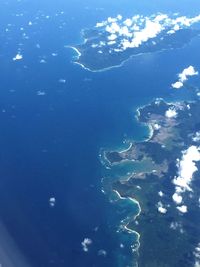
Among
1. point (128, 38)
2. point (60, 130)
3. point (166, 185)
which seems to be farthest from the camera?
point (128, 38)

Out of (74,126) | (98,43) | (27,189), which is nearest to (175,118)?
(74,126)

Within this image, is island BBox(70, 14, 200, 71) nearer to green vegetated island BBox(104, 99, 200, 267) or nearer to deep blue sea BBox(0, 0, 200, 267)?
deep blue sea BBox(0, 0, 200, 267)

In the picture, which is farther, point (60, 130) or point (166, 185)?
point (60, 130)

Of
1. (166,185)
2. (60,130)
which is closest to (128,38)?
→ (60,130)

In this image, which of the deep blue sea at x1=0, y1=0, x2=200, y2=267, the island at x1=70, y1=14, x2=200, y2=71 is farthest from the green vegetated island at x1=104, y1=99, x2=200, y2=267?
the island at x1=70, y1=14, x2=200, y2=71

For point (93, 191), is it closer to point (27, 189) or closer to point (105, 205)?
point (105, 205)

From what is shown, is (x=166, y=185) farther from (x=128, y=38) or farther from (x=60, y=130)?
(x=128, y=38)
